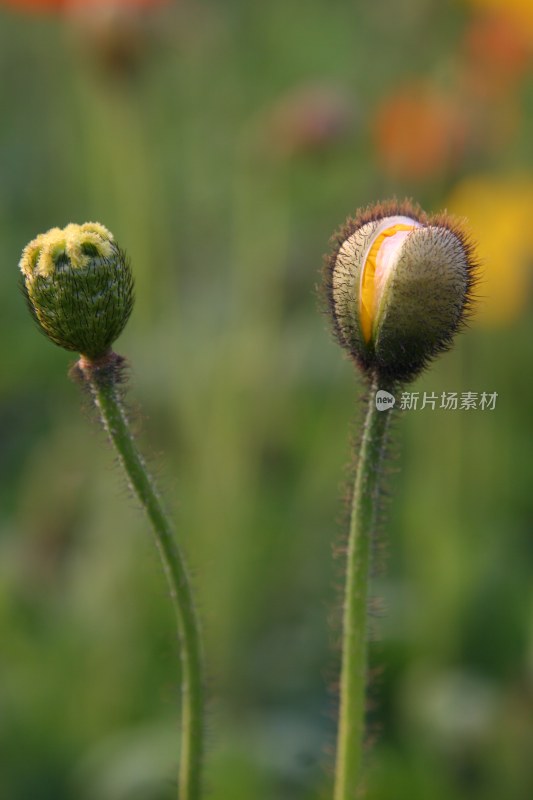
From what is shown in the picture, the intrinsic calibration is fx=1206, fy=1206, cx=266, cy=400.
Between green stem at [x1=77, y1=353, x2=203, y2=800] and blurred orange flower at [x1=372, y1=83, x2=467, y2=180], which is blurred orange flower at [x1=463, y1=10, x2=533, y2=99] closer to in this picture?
blurred orange flower at [x1=372, y1=83, x2=467, y2=180]

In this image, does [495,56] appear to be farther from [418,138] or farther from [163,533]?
[163,533]

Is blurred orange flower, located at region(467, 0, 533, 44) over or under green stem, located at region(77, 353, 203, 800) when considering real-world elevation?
over

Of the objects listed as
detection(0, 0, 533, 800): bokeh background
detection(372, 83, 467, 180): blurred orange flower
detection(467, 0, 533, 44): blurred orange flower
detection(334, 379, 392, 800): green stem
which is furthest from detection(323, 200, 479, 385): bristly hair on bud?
detection(467, 0, 533, 44): blurred orange flower

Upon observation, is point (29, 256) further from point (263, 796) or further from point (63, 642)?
point (63, 642)

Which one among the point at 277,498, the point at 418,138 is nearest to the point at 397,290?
the point at 418,138

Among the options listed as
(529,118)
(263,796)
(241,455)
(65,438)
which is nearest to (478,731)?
(263,796)

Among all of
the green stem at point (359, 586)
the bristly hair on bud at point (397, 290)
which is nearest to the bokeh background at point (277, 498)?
the green stem at point (359, 586)
